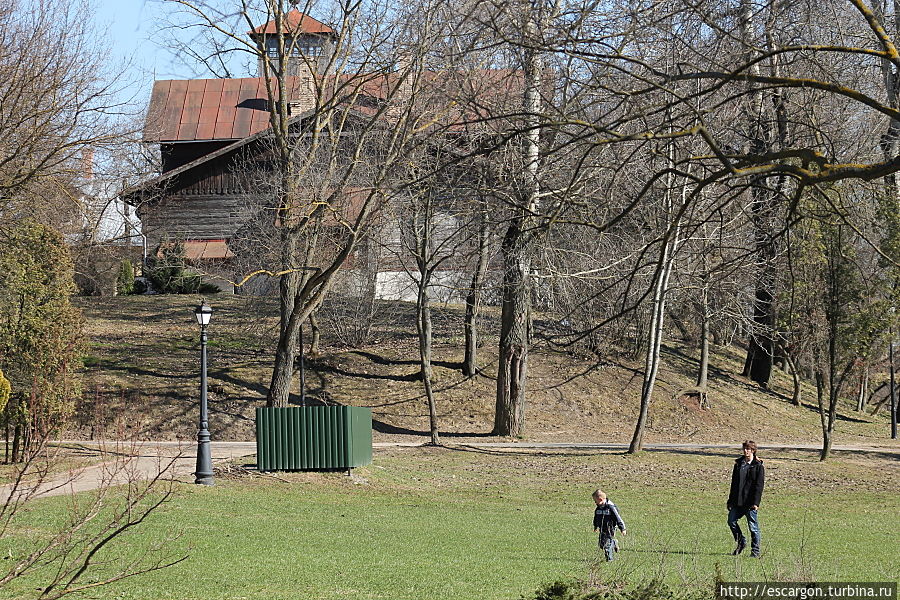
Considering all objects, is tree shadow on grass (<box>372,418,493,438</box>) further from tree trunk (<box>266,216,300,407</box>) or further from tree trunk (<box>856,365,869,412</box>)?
tree trunk (<box>856,365,869,412</box>)

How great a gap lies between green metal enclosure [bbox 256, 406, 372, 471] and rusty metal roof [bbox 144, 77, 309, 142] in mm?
29925

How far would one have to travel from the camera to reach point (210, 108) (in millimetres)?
50375

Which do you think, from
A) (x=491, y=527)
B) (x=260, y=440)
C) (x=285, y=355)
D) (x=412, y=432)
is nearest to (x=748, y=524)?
(x=491, y=527)

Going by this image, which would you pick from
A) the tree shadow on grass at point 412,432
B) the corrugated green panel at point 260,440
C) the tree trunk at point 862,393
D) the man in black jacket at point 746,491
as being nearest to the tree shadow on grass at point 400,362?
the tree shadow on grass at point 412,432

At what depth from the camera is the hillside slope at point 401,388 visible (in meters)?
31.0

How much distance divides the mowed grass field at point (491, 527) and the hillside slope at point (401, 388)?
6155 millimetres

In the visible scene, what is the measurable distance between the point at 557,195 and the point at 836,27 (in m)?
2.58

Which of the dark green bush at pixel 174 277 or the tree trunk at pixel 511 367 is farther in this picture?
the dark green bush at pixel 174 277

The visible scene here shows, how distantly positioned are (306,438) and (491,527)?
655 cm

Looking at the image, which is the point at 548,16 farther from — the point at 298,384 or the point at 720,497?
the point at 298,384

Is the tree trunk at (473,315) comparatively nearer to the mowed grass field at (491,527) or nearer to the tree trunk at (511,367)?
the tree trunk at (511,367)

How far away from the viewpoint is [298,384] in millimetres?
34281

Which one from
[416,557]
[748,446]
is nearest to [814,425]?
[748,446]

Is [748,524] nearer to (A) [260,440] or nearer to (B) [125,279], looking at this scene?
(A) [260,440]
